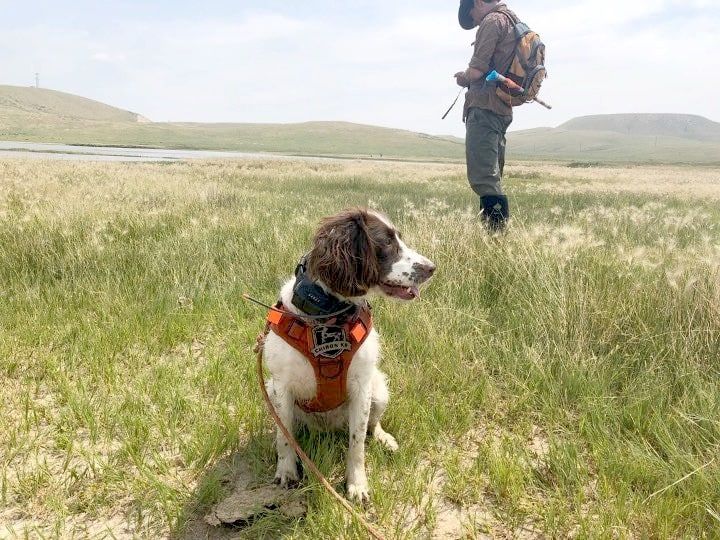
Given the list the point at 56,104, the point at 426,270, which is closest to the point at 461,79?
the point at 426,270

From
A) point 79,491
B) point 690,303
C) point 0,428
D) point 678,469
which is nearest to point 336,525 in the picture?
point 79,491

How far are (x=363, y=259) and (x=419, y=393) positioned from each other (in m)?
1.23

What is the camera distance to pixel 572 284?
4.22 metres

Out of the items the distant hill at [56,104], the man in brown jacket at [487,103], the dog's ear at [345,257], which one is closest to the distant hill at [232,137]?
the distant hill at [56,104]

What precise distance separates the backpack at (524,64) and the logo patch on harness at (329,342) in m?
5.33

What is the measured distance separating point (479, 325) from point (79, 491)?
3133 mm

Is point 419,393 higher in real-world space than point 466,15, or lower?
lower

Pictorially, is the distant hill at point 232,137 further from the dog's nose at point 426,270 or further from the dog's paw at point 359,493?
the dog's paw at point 359,493

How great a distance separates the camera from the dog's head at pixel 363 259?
2.58m

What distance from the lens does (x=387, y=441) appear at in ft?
9.70

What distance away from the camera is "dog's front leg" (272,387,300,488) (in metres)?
2.67

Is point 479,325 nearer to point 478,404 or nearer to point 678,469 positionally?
point 478,404

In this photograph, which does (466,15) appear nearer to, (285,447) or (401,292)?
(401,292)

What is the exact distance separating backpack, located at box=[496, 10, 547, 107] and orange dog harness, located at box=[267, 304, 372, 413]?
5267mm
